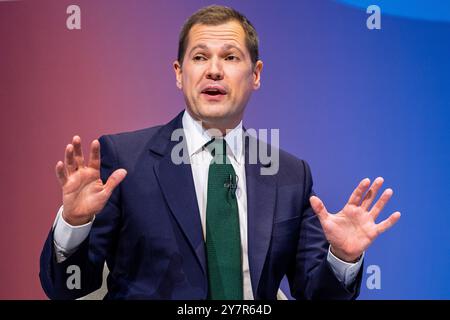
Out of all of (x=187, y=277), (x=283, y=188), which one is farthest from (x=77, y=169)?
(x=283, y=188)

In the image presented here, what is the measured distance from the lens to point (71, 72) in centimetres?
241

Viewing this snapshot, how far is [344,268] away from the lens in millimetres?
1985

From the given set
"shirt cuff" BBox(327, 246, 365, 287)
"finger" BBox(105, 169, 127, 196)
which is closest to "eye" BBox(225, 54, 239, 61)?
"finger" BBox(105, 169, 127, 196)

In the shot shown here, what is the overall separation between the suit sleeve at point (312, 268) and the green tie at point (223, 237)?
25 cm

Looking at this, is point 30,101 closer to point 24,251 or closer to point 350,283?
point 24,251

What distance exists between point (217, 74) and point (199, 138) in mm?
208

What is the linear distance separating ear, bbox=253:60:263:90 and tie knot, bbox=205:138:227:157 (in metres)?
0.25

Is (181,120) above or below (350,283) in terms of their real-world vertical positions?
above

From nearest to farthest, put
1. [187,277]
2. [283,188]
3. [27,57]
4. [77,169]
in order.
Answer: [77,169] < [187,277] < [283,188] < [27,57]

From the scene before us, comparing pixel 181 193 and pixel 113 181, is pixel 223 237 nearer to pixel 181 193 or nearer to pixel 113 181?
pixel 181 193

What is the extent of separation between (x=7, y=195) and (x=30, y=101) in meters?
0.35

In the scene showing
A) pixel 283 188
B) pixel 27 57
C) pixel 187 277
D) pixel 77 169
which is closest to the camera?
pixel 77 169

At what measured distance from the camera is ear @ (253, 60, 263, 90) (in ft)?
7.41

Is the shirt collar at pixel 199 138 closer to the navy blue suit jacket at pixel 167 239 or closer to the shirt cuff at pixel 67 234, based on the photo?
the navy blue suit jacket at pixel 167 239
